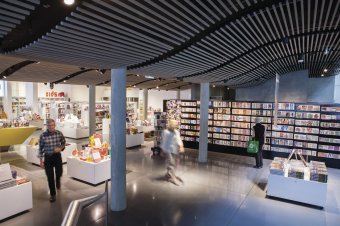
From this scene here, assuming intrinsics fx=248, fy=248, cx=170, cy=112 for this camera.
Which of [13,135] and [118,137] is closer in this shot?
[118,137]

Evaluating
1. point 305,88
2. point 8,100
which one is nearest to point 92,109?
point 8,100

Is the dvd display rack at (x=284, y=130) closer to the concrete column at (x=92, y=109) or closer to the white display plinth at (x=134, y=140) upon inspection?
the white display plinth at (x=134, y=140)

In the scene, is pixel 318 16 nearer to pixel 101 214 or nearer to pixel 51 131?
pixel 101 214

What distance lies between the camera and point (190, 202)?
562 centimetres

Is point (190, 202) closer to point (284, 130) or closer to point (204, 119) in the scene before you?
point (204, 119)

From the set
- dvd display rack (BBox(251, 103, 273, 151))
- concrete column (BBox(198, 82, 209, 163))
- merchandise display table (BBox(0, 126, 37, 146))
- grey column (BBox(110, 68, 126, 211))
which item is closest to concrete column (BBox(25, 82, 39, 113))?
merchandise display table (BBox(0, 126, 37, 146))

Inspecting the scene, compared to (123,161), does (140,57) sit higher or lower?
higher

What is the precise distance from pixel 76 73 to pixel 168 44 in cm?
675

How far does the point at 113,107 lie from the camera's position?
516cm

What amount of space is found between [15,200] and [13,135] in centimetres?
600

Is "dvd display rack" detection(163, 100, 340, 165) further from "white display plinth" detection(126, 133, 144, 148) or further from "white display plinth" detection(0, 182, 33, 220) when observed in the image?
"white display plinth" detection(0, 182, 33, 220)

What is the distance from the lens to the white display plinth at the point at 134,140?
1125 centimetres

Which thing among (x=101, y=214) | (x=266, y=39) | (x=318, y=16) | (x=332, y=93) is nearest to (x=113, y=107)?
(x=101, y=214)

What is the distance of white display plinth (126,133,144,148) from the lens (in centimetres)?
1125
